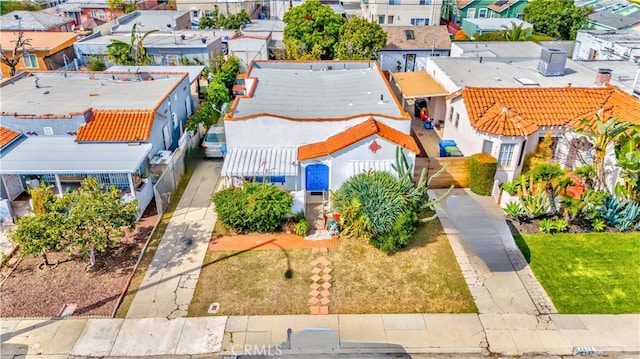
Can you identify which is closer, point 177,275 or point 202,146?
point 177,275

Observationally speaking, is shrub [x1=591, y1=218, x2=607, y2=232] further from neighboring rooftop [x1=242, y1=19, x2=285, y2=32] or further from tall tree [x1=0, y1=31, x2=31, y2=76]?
tall tree [x1=0, y1=31, x2=31, y2=76]

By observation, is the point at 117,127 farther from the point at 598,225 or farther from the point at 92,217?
the point at 598,225

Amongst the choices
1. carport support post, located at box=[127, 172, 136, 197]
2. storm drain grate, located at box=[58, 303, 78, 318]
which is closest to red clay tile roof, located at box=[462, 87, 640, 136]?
carport support post, located at box=[127, 172, 136, 197]

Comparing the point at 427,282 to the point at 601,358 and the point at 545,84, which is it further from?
the point at 545,84

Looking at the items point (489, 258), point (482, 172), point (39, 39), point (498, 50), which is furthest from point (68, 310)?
point (39, 39)

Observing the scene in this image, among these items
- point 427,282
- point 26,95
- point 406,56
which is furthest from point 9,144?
point 406,56

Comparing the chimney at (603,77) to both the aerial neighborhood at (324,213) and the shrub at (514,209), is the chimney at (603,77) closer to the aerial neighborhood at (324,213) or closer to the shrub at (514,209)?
the aerial neighborhood at (324,213)
